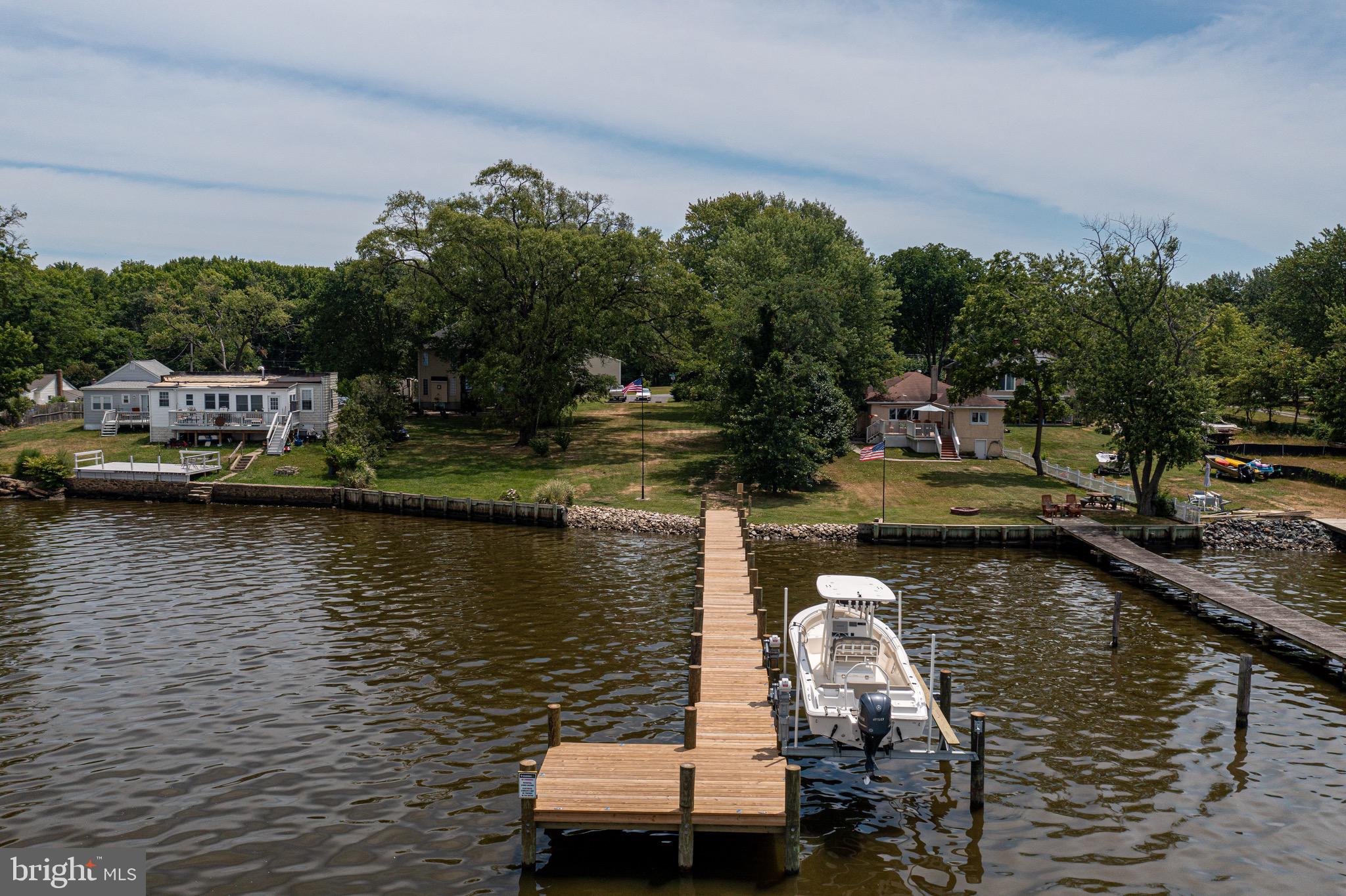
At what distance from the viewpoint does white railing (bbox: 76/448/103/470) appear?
61.7 metres

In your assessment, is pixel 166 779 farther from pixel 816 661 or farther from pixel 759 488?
pixel 759 488

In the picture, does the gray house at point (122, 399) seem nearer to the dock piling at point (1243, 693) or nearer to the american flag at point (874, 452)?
the american flag at point (874, 452)

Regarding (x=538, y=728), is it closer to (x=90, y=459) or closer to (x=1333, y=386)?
(x=90, y=459)

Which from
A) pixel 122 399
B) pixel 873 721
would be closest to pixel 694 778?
pixel 873 721

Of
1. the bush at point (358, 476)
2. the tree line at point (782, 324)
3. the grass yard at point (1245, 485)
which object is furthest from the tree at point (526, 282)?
the grass yard at point (1245, 485)

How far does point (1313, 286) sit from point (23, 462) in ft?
360

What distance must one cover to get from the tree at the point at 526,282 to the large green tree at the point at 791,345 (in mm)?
6150

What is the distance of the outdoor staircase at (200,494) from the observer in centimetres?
5672

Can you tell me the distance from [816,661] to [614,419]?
60.6 m

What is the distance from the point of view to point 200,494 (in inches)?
2238

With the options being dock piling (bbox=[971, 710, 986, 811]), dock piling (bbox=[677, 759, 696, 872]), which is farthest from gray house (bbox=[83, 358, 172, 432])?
dock piling (bbox=[971, 710, 986, 811])

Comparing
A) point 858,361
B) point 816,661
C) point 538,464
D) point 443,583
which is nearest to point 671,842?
point 816,661

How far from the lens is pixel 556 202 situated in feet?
236

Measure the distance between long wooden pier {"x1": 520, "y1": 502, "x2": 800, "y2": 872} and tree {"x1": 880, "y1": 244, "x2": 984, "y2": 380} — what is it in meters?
74.2
